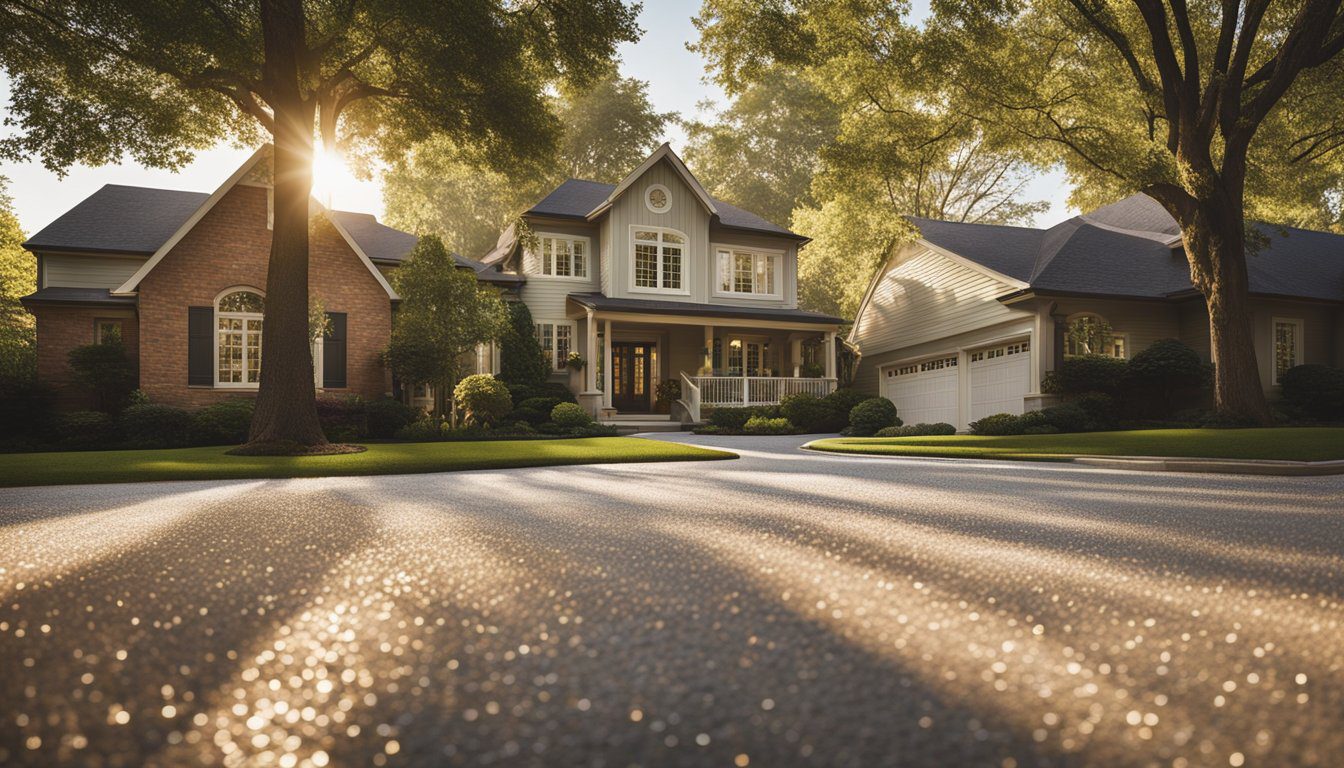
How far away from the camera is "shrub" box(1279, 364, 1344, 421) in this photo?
16.4 meters

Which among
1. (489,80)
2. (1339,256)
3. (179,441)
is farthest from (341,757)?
(1339,256)

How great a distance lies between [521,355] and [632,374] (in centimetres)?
451

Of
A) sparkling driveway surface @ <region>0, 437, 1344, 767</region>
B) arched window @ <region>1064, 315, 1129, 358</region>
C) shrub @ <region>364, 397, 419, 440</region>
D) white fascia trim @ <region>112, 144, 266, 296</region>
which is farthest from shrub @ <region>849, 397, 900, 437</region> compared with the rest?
white fascia trim @ <region>112, 144, 266, 296</region>

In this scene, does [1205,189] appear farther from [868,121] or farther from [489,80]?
[489,80]

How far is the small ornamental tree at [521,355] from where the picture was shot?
1897cm

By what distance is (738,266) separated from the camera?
23.2 metres

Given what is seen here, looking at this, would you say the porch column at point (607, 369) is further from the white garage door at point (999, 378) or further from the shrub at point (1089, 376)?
the shrub at point (1089, 376)

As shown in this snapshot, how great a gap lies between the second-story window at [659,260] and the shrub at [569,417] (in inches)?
261

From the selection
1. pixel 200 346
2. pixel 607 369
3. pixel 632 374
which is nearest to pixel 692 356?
pixel 632 374

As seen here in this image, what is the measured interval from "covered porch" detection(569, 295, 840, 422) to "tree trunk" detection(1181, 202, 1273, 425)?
31.4 ft

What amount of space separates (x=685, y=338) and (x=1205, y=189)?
13974 mm

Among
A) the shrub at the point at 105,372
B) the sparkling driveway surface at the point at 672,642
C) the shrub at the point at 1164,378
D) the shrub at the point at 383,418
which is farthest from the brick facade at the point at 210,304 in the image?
the shrub at the point at 1164,378

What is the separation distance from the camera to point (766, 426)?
57.9 ft

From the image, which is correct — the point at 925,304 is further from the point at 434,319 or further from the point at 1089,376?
the point at 434,319
